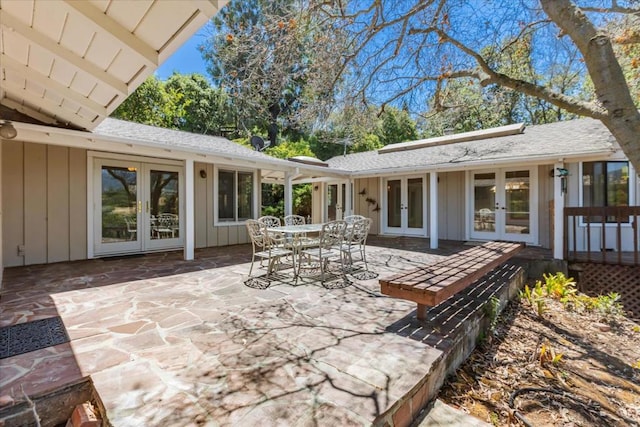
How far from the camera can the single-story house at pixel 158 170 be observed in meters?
2.67

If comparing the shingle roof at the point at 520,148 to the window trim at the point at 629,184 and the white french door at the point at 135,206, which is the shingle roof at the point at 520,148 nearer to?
the window trim at the point at 629,184

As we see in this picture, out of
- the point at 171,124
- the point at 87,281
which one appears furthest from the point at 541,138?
the point at 171,124

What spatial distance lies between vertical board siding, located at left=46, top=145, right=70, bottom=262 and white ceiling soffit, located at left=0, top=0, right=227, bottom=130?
2663 mm

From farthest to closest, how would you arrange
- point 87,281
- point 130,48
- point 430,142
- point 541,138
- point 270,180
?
point 270,180, point 430,142, point 541,138, point 87,281, point 130,48

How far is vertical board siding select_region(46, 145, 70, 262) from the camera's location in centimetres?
618

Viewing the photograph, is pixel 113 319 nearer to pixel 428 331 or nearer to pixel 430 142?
pixel 428 331

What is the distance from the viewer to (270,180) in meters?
12.8

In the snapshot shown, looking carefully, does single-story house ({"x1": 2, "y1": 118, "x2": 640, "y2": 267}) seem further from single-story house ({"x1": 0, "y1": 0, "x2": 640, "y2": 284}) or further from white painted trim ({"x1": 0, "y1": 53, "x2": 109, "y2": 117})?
white painted trim ({"x1": 0, "y1": 53, "x2": 109, "y2": 117})

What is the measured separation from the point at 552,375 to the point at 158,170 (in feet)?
27.3

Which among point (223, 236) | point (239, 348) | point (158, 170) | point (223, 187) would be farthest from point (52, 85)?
point (223, 236)

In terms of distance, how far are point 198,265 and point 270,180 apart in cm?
700

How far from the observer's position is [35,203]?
603 cm

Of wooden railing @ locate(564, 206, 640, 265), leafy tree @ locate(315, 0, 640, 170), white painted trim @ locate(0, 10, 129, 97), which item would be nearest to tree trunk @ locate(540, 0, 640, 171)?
leafy tree @ locate(315, 0, 640, 170)

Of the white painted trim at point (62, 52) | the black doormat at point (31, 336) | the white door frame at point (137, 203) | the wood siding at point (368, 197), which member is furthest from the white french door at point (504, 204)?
the black doormat at point (31, 336)
